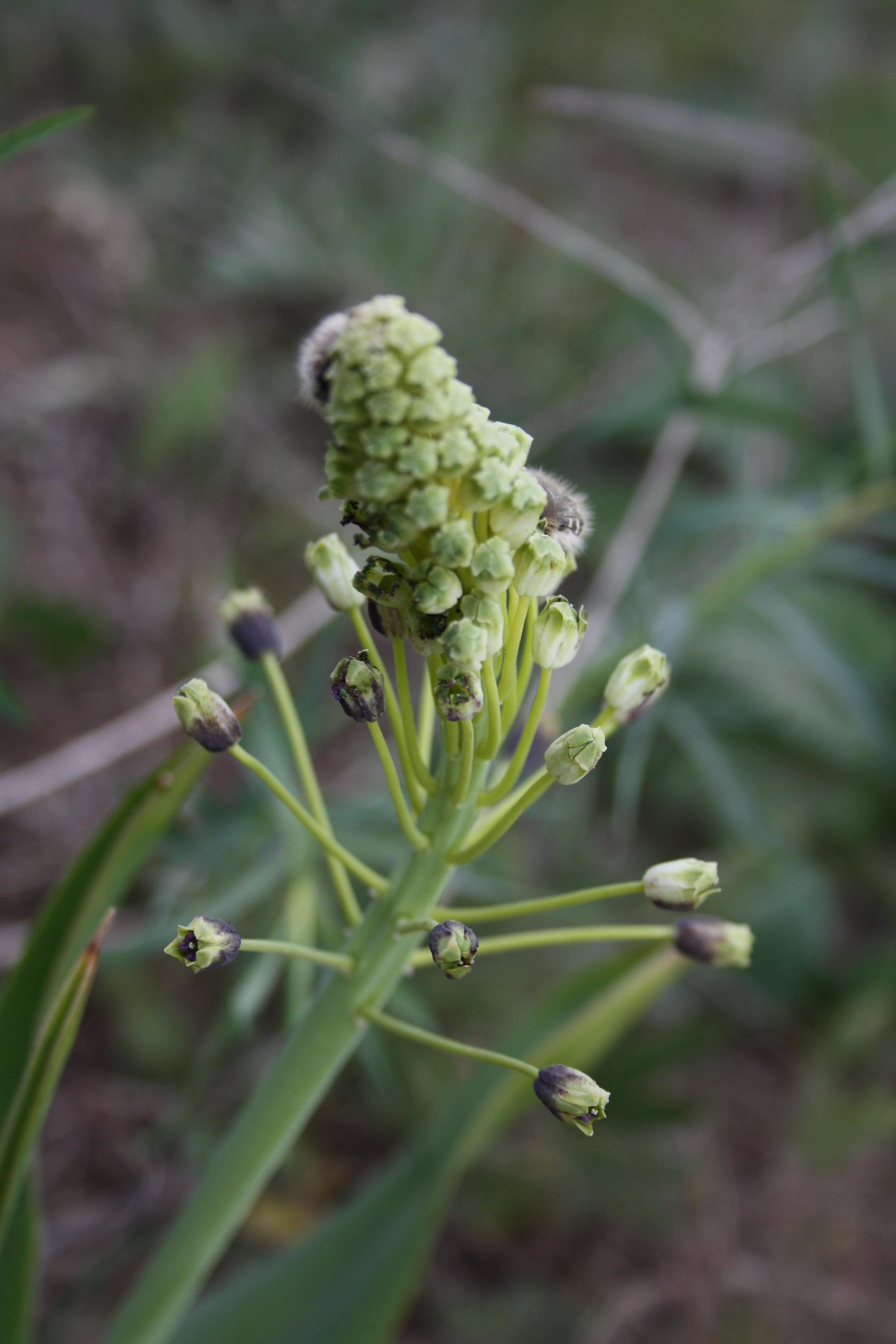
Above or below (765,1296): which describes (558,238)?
above

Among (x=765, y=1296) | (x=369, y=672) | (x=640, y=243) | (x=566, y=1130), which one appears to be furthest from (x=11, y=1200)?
(x=640, y=243)

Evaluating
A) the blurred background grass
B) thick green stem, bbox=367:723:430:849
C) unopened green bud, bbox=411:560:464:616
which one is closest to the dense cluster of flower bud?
unopened green bud, bbox=411:560:464:616

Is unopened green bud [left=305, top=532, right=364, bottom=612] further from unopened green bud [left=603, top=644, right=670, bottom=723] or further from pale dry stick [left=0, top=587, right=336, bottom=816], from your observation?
pale dry stick [left=0, top=587, right=336, bottom=816]

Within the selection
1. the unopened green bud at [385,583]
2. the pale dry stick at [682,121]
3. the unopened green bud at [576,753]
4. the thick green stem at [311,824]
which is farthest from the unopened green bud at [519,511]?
the pale dry stick at [682,121]

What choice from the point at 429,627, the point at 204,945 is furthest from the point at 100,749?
the point at 429,627

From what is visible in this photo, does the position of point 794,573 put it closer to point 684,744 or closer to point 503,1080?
point 684,744

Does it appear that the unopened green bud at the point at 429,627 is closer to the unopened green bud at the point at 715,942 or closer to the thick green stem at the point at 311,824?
the thick green stem at the point at 311,824
